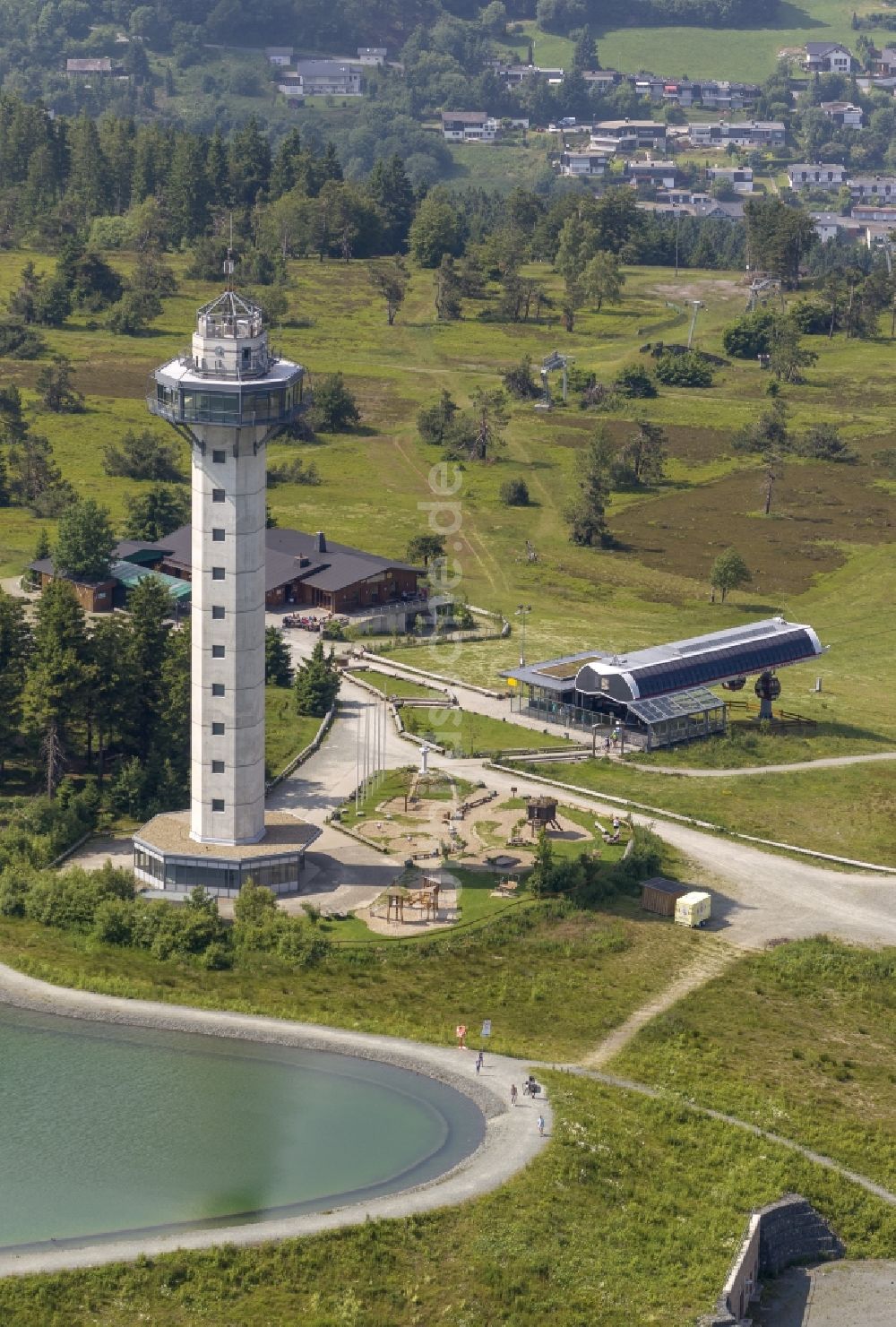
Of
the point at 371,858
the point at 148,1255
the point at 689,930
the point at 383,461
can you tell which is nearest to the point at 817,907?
the point at 689,930

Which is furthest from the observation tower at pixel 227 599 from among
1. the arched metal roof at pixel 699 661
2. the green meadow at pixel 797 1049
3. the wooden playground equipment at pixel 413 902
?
the arched metal roof at pixel 699 661

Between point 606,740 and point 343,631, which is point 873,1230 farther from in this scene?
point 343,631

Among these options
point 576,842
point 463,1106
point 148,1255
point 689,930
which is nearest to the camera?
point 148,1255

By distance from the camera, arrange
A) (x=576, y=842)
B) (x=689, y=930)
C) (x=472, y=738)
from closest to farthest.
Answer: (x=689, y=930), (x=576, y=842), (x=472, y=738)

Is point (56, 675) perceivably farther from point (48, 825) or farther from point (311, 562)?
point (311, 562)

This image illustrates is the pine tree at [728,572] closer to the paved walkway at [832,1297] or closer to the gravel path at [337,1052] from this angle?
the gravel path at [337,1052]

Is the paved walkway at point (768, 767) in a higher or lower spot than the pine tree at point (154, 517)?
lower
